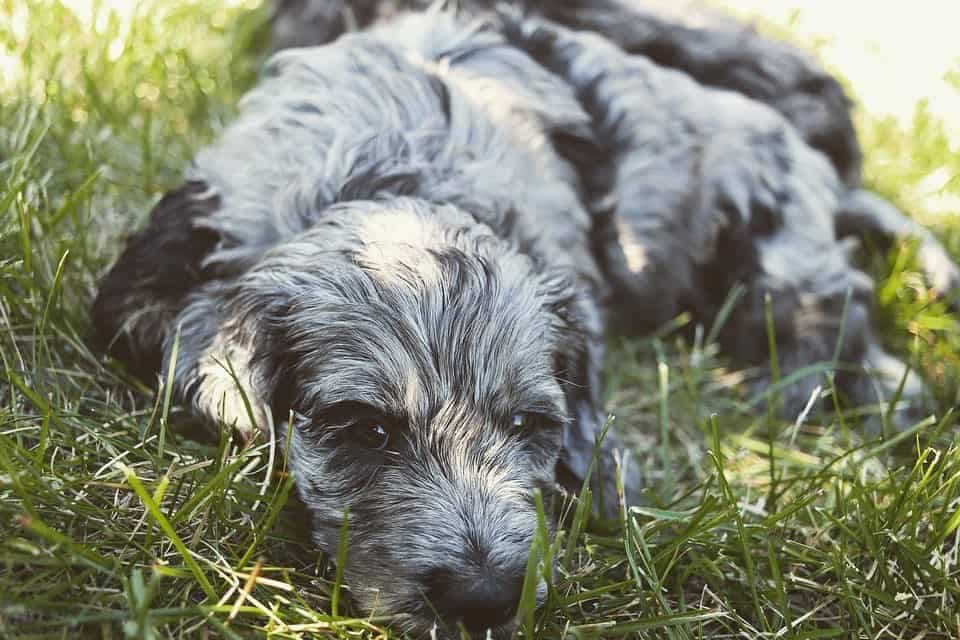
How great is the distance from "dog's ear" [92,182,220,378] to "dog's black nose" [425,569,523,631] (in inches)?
47.2

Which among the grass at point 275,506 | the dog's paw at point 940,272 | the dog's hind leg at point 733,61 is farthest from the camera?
the dog's hind leg at point 733,61

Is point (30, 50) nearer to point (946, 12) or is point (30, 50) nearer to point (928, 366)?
point (928, 366)

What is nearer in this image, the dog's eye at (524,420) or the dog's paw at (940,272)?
the dog's eye at (524,420)

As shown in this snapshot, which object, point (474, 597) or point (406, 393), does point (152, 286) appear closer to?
point (406, 393)

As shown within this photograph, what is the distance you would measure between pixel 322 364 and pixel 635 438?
1.57m

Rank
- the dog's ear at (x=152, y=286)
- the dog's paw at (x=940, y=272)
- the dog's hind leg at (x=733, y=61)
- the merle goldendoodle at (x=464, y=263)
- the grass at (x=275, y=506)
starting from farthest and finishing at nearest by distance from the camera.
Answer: the dog's hind leg at (x=733, y=61)
the dog's paw at (x=940, y=272)
the dog's ear at (x=152, y=286)
the merle goldendoodle at (x=464, y=263)
the grass at (x=275, y=506)

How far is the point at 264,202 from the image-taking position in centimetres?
303

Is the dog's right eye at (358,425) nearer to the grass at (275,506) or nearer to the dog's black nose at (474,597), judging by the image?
the grass at (275,506)

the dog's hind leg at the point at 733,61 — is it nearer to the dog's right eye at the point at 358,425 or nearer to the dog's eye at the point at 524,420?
the dog's eye at the point at 524,420

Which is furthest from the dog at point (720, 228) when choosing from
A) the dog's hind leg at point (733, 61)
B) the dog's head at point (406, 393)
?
the dog's head at point (406, 393)

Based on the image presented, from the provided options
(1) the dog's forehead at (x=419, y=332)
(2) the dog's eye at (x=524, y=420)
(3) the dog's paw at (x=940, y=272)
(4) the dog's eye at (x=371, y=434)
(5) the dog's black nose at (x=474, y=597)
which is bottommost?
(3) the dog's paw at (x=940, y=272)

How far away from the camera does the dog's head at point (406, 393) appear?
7.42ft

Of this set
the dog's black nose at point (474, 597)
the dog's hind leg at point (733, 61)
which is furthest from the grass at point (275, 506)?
the dog's hind leg at point (733, 61)

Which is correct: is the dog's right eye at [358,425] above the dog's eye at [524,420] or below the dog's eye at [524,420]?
above
